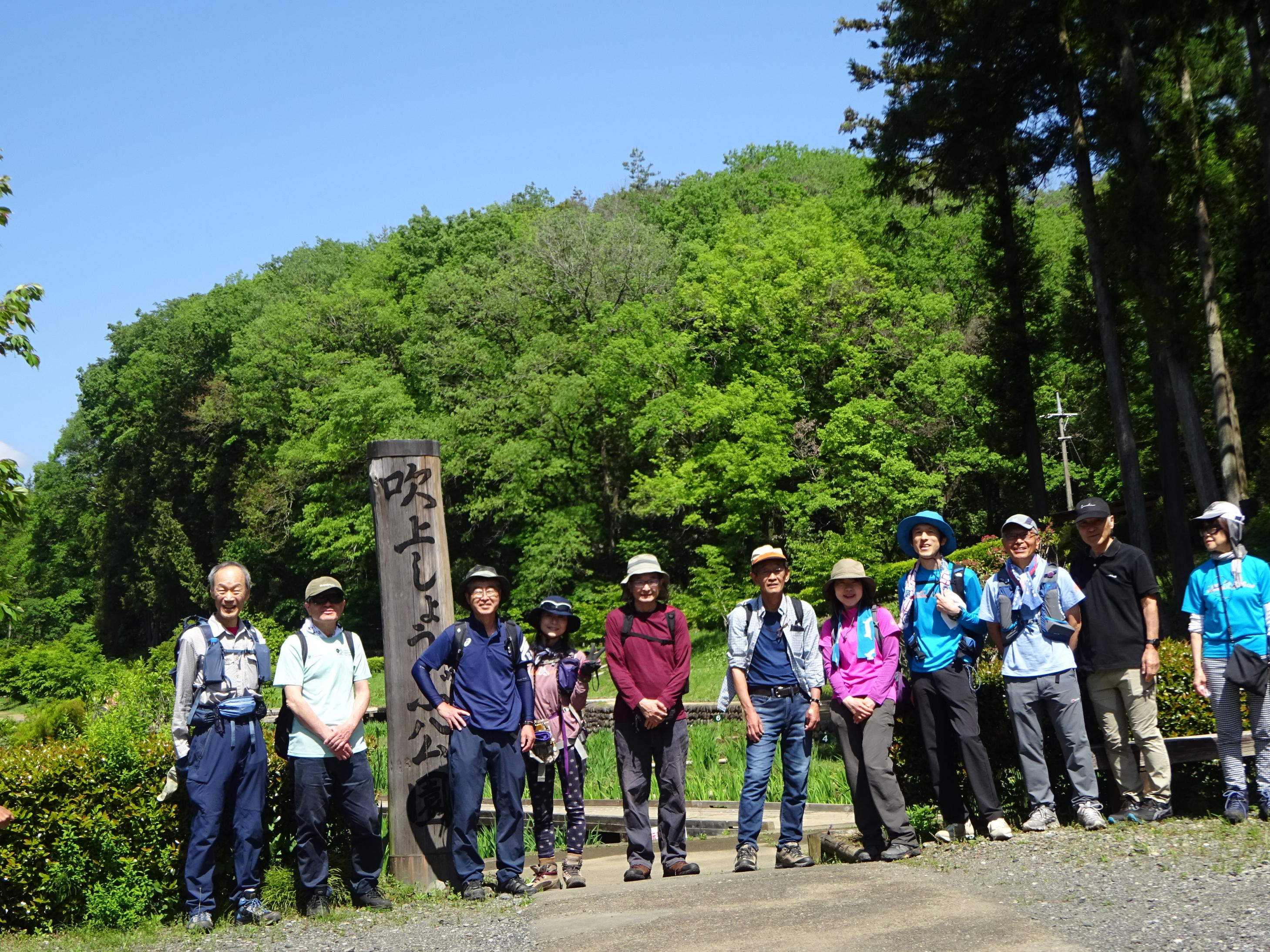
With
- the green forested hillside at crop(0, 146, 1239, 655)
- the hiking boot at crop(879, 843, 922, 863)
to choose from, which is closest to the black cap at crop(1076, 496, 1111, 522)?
the hiking boot at crop(879, 843, 922, 863)

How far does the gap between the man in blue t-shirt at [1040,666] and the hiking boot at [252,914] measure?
4115mm

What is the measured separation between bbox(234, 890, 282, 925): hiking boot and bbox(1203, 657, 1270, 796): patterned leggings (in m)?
5.18

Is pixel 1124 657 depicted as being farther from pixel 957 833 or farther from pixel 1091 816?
pixel 957 833

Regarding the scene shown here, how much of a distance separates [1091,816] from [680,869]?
7.60ft

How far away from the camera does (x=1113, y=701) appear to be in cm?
682

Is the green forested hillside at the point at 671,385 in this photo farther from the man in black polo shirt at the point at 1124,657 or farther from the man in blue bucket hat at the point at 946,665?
the man in blue bucket hat at the point at 946,665

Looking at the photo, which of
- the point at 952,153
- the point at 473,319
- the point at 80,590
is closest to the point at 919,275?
the point at 473,319

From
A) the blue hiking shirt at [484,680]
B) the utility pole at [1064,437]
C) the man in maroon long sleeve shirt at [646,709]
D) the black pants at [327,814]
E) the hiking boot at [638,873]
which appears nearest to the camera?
the black pants at [327,814]

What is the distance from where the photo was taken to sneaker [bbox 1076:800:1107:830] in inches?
259

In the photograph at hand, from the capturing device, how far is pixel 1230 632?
660 cm

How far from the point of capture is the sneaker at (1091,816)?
259 inches

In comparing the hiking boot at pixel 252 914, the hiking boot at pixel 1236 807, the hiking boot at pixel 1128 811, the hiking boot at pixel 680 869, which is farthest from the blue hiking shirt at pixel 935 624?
the hiking boot at pixel 252 914

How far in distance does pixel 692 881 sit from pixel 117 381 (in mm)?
61646

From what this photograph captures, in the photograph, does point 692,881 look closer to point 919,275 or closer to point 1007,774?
point 1007,774
